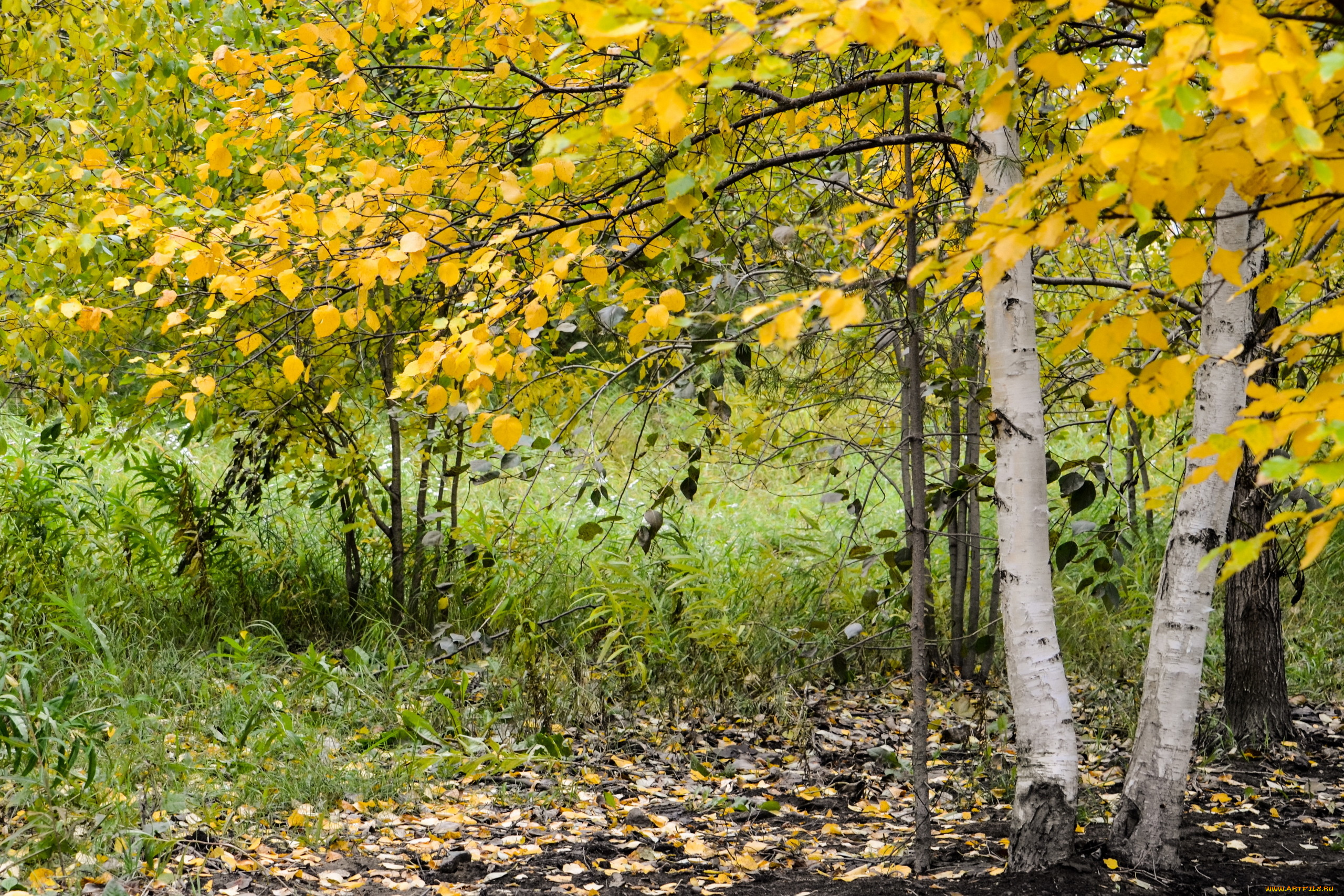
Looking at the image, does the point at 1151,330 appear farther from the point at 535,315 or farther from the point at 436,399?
the point at 436,399

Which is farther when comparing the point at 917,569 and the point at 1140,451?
the point at 1140,451

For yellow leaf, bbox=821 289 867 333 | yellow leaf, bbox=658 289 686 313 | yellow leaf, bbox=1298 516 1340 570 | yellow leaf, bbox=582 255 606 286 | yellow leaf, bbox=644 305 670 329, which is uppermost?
yellow leaf, bbox=582 255 606 286

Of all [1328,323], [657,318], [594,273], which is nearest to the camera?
[1328,323]

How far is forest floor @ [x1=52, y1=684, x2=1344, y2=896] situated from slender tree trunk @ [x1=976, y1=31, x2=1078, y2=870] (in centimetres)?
15

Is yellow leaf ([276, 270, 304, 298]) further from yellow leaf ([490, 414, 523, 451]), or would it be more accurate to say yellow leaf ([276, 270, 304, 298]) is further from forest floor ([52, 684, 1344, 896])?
forest floor ([52, 684, 1344, 896])

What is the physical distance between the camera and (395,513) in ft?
17.9

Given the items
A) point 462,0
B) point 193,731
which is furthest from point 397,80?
point 193,731

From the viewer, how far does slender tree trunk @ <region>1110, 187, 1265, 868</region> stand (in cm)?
269

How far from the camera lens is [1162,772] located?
2740mm

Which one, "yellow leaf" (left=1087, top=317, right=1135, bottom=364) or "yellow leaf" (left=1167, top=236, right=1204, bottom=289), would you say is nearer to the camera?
"yellow leaf" (left=1167, top=236, right=1204, bottom=289)

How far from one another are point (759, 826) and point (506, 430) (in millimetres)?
1916

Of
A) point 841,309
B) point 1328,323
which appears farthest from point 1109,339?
point 841,309

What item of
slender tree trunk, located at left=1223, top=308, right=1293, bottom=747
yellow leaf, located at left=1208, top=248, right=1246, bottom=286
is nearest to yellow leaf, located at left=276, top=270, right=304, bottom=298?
yellow leaf, located at left=1208, top=248, right=1246, bottom=286

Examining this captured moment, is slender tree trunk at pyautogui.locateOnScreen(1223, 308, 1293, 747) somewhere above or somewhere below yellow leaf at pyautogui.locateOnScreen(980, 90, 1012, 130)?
below
